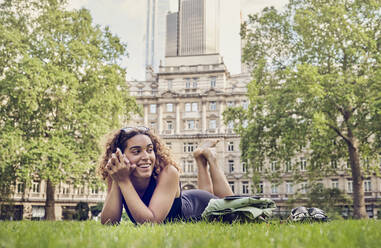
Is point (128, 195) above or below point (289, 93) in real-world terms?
below

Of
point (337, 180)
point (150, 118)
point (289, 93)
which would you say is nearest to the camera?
point (289, 93)

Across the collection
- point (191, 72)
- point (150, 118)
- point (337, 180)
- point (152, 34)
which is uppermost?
point (152, 34)

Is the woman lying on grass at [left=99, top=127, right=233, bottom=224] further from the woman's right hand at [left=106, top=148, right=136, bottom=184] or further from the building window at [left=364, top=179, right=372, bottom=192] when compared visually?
the building window at [left=364, top=179, right=372, bottom=192]

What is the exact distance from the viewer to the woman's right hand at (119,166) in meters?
3.91

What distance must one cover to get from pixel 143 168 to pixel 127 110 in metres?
19.1

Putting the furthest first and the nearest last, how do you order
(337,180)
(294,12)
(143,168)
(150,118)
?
(150,118) → (337,180) → (294,12) → (143,168)

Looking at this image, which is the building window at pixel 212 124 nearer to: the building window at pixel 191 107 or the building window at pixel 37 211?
the building window at pixel 191 107

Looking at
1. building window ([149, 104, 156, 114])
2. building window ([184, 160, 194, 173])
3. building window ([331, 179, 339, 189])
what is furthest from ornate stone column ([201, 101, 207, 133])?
building window ([331, 179, 339, 189])

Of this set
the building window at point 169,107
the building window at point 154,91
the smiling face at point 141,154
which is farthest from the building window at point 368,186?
the smiling face at point 141,154

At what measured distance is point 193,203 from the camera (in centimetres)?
536

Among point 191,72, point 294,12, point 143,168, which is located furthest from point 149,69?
point 143,168

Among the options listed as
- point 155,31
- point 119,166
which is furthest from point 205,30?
point 155,31

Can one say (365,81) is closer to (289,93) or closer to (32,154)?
(289,93)

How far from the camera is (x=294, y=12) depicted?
833 inches
